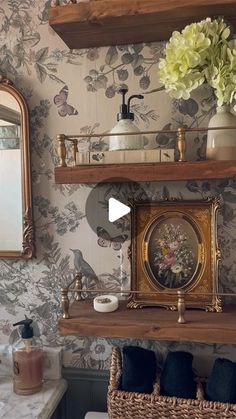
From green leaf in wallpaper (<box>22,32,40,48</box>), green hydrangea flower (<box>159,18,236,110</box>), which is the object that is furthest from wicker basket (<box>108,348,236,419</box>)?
green leaf in wallpaper (<box>22,32,40,48</box>)

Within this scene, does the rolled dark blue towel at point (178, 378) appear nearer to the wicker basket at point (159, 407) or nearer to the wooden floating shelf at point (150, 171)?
the wicker basket at point (159, 407)

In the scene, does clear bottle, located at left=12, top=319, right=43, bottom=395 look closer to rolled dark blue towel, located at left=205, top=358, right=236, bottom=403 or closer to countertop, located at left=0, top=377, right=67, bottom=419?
countertop, located at left=0, top=377, right=67, bottom=419

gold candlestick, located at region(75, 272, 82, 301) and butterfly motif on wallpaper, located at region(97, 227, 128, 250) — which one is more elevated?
butterfly motif on wallpaper, located at region(97, 227, 128, 250)

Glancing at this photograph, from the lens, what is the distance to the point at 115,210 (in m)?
1.10

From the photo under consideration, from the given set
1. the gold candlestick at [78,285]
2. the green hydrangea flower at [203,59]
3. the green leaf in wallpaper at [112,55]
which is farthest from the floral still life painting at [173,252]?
the green leaf in wallpaper at [112,55]

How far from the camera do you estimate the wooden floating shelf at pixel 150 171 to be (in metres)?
0.87

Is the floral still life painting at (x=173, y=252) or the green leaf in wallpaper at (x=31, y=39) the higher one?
the green leaf in wallpaper at (x=31, y=39)

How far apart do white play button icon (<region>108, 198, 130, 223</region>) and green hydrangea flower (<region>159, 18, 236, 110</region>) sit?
1.15 ft

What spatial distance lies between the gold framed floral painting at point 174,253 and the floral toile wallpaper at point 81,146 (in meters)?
0.05

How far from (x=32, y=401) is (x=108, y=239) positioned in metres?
0.48

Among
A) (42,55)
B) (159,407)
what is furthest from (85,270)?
(42,55)

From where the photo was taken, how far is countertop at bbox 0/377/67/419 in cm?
98

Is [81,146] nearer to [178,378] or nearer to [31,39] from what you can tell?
[31,39]

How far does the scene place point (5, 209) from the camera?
115cm
